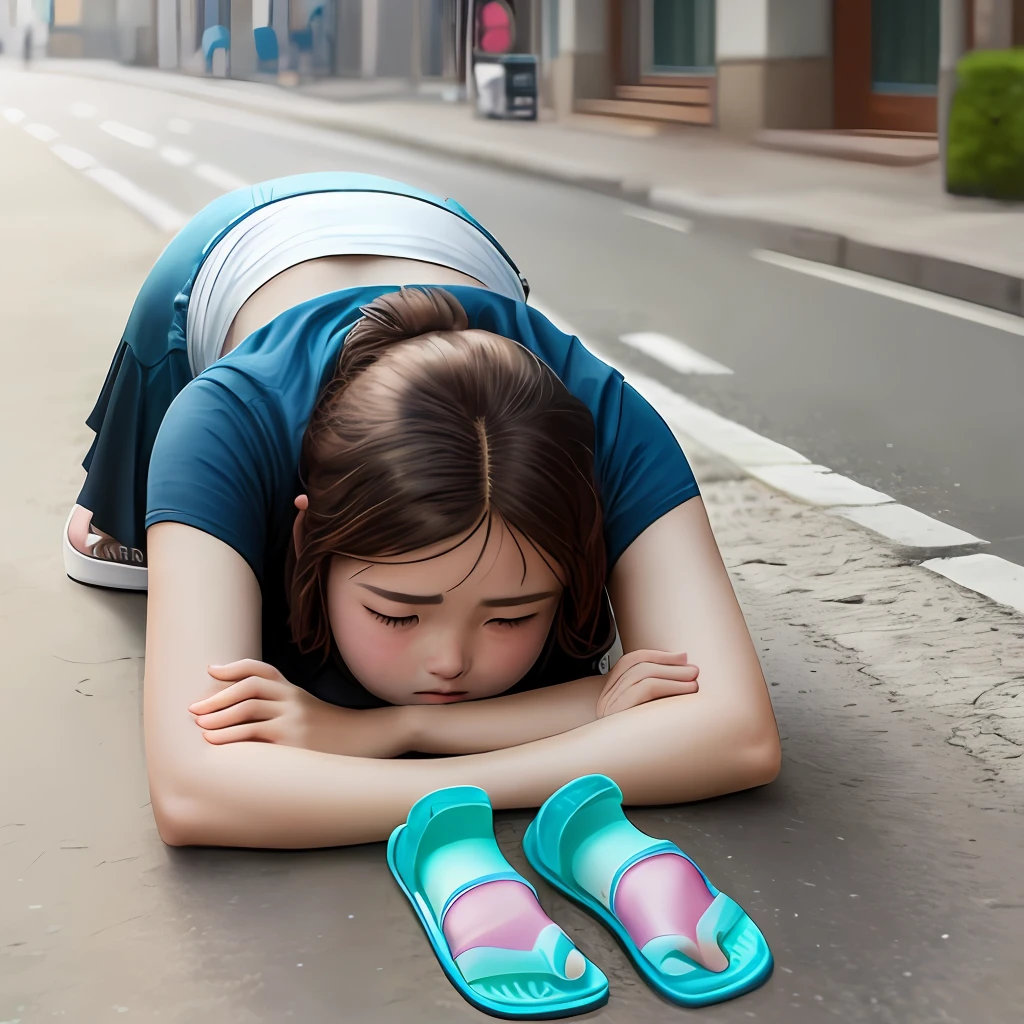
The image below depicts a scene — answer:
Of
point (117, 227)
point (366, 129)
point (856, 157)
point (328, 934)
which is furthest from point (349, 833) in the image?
point (366, 129)

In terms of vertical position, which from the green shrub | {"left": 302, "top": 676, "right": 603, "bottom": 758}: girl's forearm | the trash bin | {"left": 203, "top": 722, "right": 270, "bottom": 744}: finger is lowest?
{"left": 302, "top": 676, "right": 603, "bottom": 758}: girl's forearm

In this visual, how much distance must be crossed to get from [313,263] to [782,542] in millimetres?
1701

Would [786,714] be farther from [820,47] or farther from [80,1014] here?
[820,47]

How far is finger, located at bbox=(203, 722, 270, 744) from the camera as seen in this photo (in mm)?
2252

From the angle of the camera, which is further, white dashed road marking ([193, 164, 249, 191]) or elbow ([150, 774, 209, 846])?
white dashed road marking ([193, 164, 249, 191])

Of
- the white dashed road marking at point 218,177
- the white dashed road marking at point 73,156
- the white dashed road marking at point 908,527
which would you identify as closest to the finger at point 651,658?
the white dashed road marking at point 908,527

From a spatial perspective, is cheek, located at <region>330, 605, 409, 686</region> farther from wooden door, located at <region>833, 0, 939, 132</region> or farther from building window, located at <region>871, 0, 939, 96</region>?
building window, located at <region>871, 0, 939, 96</region>

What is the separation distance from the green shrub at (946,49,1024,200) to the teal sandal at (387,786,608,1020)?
1014 centimetres

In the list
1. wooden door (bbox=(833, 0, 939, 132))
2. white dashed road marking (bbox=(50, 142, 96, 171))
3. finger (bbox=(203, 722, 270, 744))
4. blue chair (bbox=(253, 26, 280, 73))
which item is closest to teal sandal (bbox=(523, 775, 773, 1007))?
finger (bbox=(203, 722, 270, 744))

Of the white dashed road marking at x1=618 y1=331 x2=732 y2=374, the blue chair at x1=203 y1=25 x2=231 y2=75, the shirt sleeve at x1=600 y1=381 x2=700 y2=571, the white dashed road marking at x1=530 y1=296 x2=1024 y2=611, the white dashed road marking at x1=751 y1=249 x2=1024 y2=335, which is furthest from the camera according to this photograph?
the blue chair at x1=203 y1=25 x2=231 y2=75

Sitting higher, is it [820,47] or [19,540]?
[820,47]

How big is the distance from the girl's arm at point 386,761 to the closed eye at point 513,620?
19cm

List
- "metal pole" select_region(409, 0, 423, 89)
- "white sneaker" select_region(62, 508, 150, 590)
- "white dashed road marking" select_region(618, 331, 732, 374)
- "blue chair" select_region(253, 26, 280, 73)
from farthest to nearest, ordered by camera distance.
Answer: "metal pole" select_region(409, 0, 423, 89) → "blue chair" select_region(253, 26, 280, 73) → "white dashed road marking" select_region(618, 331, 732, 374) → "white sneaker" select_region(62, 508, 150, 590)

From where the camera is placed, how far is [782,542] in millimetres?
4121
